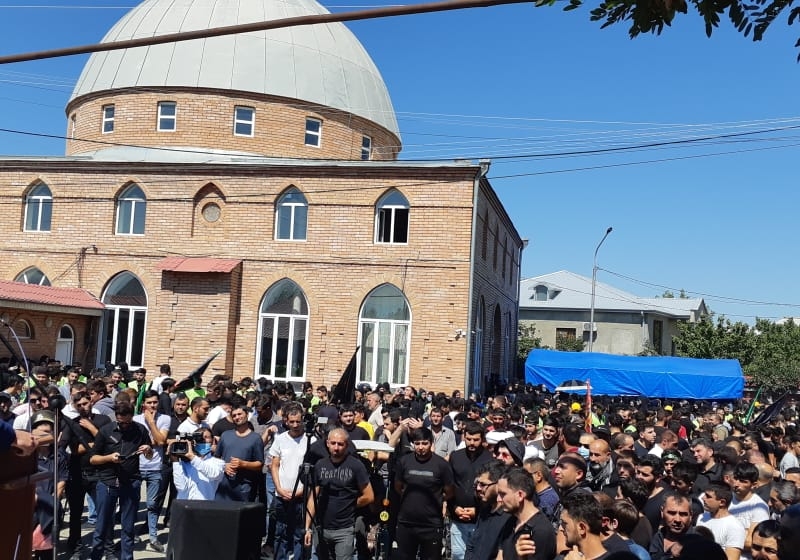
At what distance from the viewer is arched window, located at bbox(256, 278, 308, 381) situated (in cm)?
2453

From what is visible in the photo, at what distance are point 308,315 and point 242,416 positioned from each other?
51.2ft

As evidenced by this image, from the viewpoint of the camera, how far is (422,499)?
767cm

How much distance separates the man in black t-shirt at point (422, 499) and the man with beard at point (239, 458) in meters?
1.93

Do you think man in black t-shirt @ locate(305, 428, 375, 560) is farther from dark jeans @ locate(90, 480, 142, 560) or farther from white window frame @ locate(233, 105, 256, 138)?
white window frame @ locate(233, 105, 256, 138)

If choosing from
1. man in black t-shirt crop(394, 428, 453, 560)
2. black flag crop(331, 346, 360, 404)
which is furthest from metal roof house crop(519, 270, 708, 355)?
man in black t-shirt crop(394, 428, 453, 560)

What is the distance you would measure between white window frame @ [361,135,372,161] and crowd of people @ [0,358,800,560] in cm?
2200

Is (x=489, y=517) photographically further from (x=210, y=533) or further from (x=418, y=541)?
(x=210, y=533)

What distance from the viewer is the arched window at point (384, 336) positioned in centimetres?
2389

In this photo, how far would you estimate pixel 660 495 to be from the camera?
22.1 feet

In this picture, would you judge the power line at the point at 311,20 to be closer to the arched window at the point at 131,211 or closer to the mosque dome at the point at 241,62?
the arched window at the point at 131,211

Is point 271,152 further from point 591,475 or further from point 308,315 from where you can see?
point 591,475

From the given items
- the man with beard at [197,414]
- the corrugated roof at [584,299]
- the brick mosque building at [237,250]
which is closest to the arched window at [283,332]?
the brick mosque building at [237,250]

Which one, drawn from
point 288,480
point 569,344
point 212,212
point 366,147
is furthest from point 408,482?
point 569,344

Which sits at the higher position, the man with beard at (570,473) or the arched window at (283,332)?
the arched window at (283,332)
